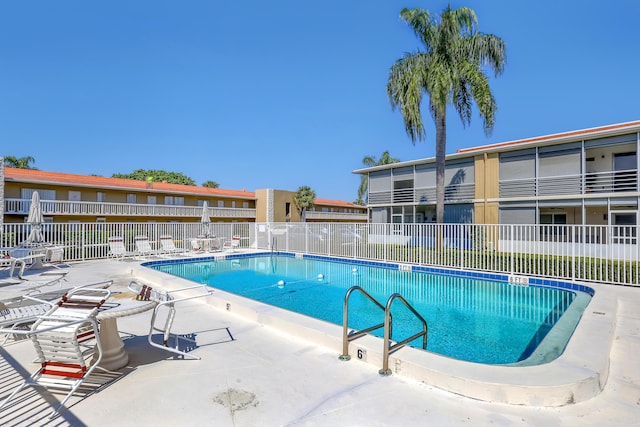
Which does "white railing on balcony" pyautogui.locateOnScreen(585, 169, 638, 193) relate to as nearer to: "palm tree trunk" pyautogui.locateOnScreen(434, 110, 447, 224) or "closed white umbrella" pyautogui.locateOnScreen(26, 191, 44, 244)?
"palm tree trunk" pyautogui.locateOnScreen(434, 110, 447, 224)

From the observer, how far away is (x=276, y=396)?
11.1 ft

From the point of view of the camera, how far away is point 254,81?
25047mm

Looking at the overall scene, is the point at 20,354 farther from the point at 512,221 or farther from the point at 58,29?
the point at 512,221

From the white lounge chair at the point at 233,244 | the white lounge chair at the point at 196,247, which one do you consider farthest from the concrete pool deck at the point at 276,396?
the white lounge chair at the point at 233,244

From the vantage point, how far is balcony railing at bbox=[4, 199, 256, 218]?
24.1m

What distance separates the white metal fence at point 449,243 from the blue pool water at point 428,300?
2.99 ft

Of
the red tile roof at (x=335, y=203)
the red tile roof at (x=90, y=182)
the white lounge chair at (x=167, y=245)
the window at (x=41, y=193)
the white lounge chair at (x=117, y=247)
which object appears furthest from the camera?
the red tile roof at (x=335, y=203)

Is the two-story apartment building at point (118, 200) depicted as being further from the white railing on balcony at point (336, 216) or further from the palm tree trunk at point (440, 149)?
the palm tree trunk at point (440, 149)

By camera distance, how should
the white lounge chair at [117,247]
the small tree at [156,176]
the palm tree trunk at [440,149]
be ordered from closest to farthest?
the white lounge chair at [117,247], the palm tree trunk at [440,149], the small tree at [156,176]

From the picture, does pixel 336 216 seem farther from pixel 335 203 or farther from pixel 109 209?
pixel 109 209

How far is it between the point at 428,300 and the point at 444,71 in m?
10.6

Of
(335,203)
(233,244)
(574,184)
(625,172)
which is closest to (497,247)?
(574,184)

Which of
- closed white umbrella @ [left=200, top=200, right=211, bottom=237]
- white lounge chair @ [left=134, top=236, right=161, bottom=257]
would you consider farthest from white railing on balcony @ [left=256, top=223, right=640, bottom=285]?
white lounge chair @ [left=134, top=236, right=161, bottom=257]

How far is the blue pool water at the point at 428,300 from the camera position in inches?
241
